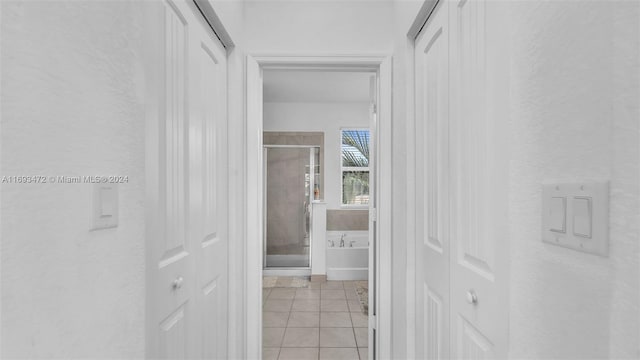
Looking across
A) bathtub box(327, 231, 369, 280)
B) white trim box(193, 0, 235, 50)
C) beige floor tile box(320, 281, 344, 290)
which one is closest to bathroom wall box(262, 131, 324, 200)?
bathtub box(327, 231, 369, 280)

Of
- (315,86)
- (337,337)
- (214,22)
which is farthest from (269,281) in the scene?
(214,22)

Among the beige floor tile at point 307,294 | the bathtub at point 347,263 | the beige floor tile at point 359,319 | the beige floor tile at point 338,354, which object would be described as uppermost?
the bathtub at point 347,263

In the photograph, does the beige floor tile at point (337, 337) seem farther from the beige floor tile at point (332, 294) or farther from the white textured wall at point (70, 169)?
the white textured wall at point (70, 169)

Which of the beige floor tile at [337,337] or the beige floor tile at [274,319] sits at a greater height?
the beige floor tile at [337,337]

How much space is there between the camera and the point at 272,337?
9.20 feet

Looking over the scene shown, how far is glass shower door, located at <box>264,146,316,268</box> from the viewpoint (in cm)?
480

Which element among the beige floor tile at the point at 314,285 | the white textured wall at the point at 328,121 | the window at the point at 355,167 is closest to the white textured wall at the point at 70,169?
the beige floor tile at the point at 314,285

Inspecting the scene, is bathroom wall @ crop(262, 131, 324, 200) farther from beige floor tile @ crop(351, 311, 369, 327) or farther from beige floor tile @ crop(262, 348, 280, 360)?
beige floor tile @ crop(262, 348, 280, 360)

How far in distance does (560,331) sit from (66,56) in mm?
1079

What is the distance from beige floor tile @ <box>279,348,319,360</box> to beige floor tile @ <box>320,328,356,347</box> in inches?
5.3

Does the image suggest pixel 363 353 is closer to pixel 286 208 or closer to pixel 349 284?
pixel 349 284

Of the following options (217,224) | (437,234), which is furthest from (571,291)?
(217,224)

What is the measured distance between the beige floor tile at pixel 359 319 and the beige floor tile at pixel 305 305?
0.41 metres

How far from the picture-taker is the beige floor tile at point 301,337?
2682 millimetres
